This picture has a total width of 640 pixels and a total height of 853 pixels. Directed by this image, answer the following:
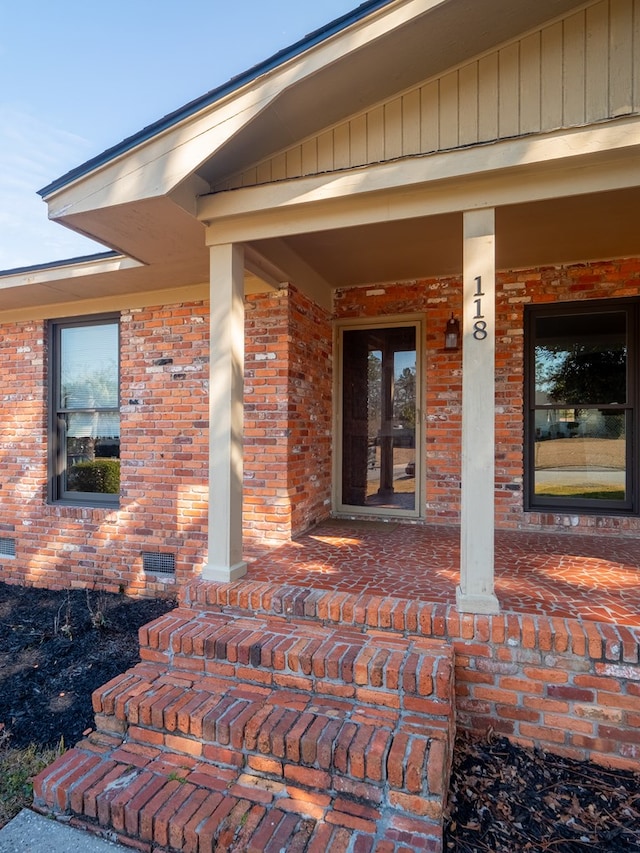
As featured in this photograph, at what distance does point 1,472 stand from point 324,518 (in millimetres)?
3572

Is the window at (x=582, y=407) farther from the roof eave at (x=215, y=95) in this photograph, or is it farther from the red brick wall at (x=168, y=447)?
the roof eave at (x=215, y=95)

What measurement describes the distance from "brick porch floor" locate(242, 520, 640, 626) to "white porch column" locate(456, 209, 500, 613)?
23 centimetres

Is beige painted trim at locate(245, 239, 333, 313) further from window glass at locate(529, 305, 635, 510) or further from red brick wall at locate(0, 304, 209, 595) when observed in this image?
window glass at locate(529, 305, 635, 510)

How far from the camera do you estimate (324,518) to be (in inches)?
177

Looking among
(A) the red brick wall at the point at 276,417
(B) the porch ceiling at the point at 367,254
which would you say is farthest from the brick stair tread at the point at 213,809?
(B) the porch ceiling at the point at 367,254

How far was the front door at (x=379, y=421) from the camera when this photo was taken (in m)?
4.41

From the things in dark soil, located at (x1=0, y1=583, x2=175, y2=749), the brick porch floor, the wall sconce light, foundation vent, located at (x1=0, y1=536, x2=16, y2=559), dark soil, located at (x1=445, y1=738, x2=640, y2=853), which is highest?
the wall sconce light

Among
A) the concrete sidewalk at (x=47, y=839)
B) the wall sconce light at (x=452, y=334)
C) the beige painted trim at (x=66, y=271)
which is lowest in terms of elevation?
the concrete sidewalk at (x=47, y=839)

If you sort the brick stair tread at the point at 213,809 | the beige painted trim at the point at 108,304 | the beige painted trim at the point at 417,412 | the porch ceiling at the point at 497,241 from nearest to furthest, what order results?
the brick stair tread at the point at 213,809 < the porch ceiling at the point at 497,241 < the beige painted trim at the point at 108,304 < the beige painted trim at the point at 417,412

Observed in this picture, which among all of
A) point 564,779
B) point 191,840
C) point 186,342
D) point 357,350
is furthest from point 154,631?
point 357,350

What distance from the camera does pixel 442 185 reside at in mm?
2396

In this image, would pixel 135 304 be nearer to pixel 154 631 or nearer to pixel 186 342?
pixel 186 342

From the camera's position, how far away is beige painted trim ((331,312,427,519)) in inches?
171

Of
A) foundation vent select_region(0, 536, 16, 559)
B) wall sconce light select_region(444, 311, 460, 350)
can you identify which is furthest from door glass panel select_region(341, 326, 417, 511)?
foundation vent select_region(0, 536, 16, 559)
